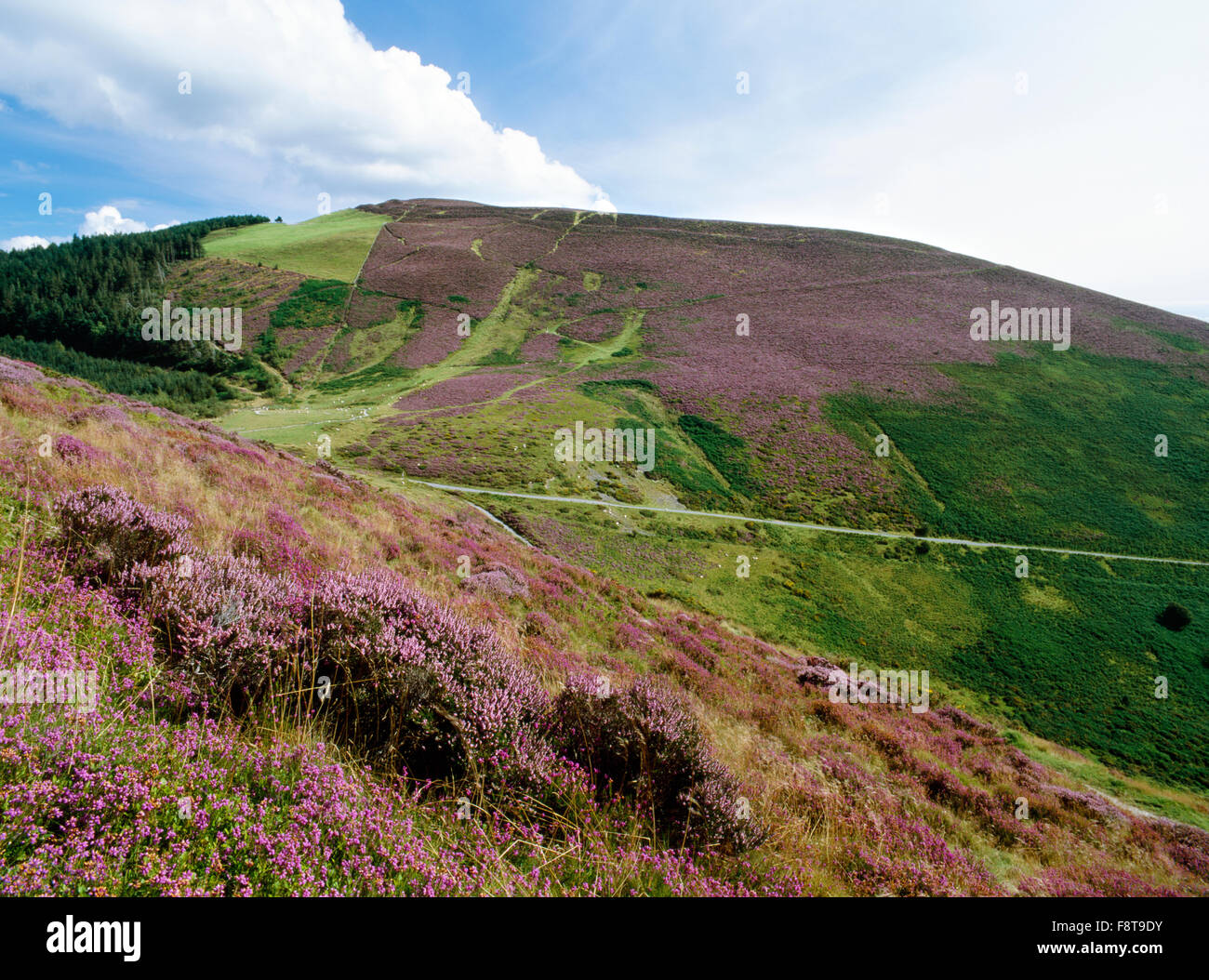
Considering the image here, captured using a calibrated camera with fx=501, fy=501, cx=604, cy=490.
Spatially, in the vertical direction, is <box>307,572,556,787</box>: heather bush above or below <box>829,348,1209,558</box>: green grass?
below

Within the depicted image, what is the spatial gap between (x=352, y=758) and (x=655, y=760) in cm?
230

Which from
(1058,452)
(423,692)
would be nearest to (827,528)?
(1058,452)

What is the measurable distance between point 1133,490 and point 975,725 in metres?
41.0

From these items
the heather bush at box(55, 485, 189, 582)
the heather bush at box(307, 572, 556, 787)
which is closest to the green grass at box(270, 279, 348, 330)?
the heather bush at box(55, 485, 189, 582)

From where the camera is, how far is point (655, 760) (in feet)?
13.5

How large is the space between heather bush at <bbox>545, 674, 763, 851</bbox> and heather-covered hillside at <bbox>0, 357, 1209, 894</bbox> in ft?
0.07

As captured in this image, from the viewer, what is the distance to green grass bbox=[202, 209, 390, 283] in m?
84.5

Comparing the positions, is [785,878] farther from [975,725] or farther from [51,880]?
[975,725]

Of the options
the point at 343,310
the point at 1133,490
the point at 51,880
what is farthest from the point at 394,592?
the point at 343,310

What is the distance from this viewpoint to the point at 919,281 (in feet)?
250

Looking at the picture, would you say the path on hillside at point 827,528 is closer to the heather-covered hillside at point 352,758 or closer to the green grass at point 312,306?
the heather-covered hillside at point 352,758

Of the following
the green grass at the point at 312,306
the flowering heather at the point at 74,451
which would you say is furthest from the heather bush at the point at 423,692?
the green grass at the point at 312,306

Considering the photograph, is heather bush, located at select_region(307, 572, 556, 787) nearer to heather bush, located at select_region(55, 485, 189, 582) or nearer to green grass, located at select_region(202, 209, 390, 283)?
heather bush, located at select_region(55, 485, 189, 582)
